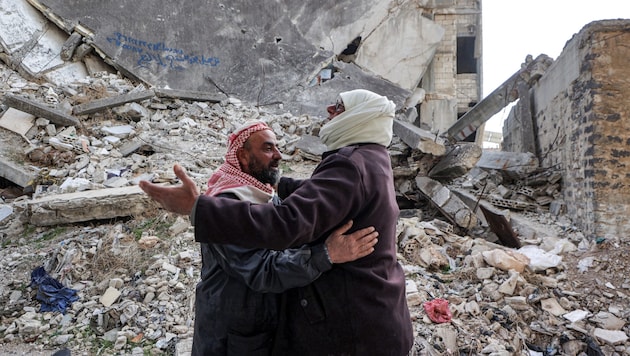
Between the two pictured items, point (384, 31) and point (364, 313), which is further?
point (384, 31)

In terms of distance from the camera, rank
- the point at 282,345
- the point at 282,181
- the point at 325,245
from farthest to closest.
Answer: the point at 282,181 < the point at 282,345 < the point at 325,245

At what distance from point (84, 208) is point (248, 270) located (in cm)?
382

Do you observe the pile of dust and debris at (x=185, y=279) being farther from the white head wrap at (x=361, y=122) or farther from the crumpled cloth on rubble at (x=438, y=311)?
the white head wrap at (x=361, y=122)

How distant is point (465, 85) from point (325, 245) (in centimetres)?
1701

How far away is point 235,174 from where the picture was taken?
1.67 meters

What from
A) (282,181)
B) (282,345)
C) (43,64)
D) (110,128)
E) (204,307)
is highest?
(43,64)

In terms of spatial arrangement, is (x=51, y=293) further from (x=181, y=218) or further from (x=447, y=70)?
(x=447, y=70)

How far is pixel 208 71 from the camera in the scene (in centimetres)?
1014

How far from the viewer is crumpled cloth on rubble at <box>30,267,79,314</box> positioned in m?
3.43

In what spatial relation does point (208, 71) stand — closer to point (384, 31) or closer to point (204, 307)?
point (384, 31)

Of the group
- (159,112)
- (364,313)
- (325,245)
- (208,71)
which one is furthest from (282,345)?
(208,71)

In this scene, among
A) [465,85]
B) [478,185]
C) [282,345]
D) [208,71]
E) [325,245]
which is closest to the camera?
[325,245]

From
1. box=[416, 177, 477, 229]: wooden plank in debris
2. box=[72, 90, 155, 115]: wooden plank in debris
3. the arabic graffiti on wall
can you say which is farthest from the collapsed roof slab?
box=[416, 177, 477, 229]: wooden plank in debris

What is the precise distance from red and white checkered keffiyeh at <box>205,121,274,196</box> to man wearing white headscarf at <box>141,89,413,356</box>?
1.04 ft
